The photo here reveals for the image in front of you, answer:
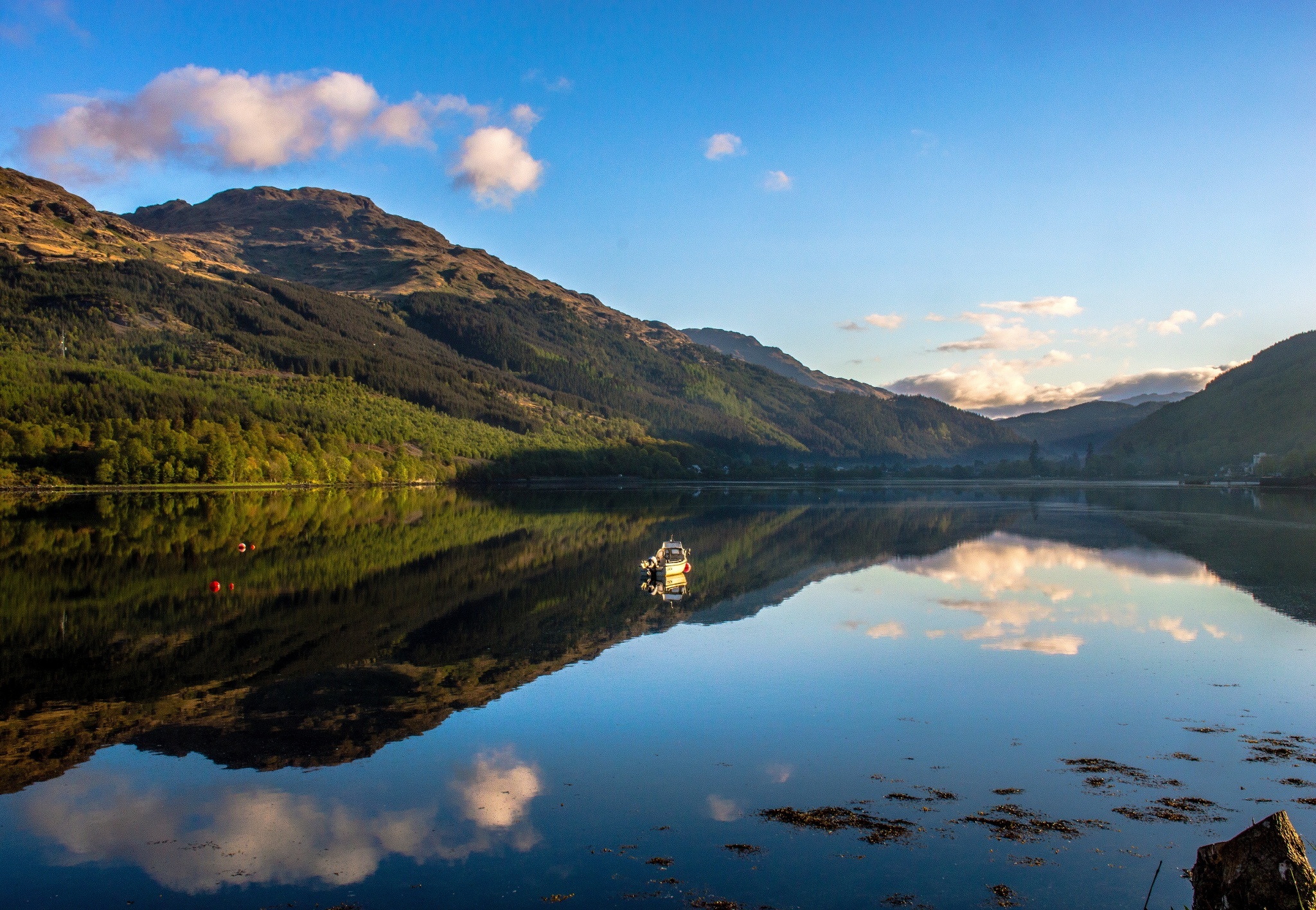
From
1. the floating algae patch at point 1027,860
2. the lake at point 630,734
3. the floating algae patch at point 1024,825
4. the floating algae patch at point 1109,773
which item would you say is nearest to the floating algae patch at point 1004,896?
the lake at point 630,734

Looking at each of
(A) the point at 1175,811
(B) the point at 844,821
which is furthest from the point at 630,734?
(A) the point at 1175,811

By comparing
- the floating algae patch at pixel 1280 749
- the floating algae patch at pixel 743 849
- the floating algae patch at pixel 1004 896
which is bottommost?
the floating algae patch at pixel 1280 749

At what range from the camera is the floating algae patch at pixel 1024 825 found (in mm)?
13898

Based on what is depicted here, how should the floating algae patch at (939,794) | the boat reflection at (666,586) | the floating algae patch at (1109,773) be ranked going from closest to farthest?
1. the floating algae patch at (939,794)
2. the floating algae patch at (1109,773)
3. the boat reflection at (666,586)

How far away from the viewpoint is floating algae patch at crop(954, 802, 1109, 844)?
13898 millimetres

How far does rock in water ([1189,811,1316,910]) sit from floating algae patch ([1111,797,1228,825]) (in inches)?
208

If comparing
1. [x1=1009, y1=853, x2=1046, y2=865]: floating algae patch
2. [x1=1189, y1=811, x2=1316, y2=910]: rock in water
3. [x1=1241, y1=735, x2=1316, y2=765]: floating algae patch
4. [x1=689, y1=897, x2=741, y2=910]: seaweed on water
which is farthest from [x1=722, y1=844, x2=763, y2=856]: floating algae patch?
[x1=1241, y1=735, x2=1316, y2=765]: floating algae patch

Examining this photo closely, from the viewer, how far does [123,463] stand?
Result: 417 ft

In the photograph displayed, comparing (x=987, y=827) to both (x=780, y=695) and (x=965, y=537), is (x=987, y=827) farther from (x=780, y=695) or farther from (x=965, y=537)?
(x=965, y=537)

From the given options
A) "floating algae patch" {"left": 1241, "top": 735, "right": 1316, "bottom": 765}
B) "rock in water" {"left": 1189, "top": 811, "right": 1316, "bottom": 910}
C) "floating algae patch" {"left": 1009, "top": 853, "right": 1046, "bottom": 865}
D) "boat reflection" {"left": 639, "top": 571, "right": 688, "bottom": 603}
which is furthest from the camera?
"boat reflection" {"left": 639, "top": 571, "right": 688, "bottom": 603}

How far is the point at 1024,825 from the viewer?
14359 mm

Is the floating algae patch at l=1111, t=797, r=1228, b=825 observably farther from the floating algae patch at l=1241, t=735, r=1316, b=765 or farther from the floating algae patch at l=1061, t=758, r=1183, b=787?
the floating algae patch at l=1241, t=735, r=1316, b=765

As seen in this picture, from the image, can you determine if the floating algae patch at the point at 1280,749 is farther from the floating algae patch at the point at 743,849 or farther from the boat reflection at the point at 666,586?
the boat reflection at the point at 666,586

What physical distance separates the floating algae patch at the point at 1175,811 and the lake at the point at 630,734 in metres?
0.09
